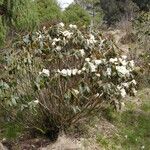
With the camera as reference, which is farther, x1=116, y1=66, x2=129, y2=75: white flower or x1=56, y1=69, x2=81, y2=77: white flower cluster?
x1=116, y1=66, x2=129, y2=75: white flower

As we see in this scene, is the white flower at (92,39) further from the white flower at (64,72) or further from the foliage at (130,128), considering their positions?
the foliage at (130,128)

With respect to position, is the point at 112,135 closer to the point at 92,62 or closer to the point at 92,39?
the point at 92,62

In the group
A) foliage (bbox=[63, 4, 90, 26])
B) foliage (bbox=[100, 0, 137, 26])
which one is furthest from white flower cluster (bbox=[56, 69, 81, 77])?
foliage (bbox=[100, 0, 137, 26])

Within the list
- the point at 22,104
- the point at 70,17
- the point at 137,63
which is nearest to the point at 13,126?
the point at 22,104

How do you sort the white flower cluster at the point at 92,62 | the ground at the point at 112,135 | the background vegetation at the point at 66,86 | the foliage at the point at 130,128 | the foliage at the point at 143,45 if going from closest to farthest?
the background vegetation at the point at 66,86
the white flower cluster at the point at 92,62
the ground at the point at 112,135
the foliage at the point at 130,128
the foliage at the point at 143,45

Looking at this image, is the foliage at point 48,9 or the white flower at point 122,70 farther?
the foliage at point 48,9

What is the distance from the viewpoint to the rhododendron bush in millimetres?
7832

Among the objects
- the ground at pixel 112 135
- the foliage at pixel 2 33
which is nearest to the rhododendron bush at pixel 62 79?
the ground at pixel 112 135

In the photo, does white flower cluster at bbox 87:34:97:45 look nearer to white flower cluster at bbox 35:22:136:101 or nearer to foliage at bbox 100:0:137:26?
white flower cluster at bbox 35:22:136:101

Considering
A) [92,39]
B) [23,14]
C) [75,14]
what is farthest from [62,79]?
[75,14]

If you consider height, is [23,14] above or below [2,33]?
above

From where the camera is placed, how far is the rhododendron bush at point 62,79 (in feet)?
25.7

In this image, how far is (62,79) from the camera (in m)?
8.08

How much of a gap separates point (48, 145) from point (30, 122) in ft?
1.55
